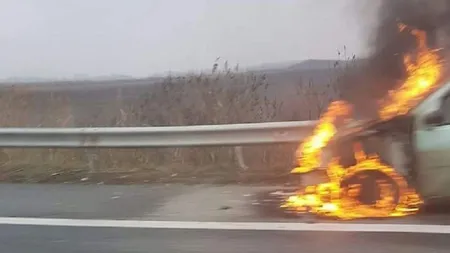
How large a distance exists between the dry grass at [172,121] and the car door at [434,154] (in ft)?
7.38

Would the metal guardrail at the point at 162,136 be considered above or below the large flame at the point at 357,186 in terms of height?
above

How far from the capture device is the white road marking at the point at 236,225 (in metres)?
5.56

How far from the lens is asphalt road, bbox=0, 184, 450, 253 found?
17.1 ft

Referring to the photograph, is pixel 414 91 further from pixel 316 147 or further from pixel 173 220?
pixel 173 220

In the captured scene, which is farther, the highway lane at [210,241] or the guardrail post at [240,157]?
the guardrail post at [240,157]

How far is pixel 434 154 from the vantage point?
5906mm

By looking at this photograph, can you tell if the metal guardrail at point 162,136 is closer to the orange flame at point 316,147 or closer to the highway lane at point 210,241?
the orange flame at point 316,147

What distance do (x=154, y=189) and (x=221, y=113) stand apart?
125 inches

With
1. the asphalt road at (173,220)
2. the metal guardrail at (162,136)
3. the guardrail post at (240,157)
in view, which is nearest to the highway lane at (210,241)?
the asphalt road at (173,220)

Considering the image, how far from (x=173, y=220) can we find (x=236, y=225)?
0.66 meters

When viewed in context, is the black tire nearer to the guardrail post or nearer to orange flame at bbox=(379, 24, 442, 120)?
orange flame at bbox=(379, 24, 442, 120)

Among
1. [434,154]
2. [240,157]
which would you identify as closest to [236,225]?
[434,154]

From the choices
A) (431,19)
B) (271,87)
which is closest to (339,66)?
(271,87)

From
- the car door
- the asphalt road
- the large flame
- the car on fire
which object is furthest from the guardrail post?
the car door
